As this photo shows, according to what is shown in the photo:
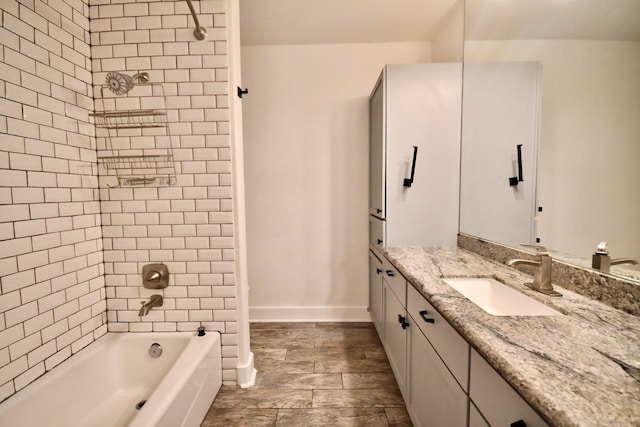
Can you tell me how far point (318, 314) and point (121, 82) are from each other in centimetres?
234

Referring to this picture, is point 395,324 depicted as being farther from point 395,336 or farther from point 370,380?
point 370,380

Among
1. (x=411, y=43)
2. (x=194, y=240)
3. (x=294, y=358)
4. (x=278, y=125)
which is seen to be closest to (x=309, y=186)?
(x=278, y=125)

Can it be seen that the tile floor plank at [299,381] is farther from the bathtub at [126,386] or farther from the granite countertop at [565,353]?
the granite countertop at [565,353]

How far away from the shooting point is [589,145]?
1045mm

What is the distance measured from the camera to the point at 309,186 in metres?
2.46

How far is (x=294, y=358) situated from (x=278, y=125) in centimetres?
206

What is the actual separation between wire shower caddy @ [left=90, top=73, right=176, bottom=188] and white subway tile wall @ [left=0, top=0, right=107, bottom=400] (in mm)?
82

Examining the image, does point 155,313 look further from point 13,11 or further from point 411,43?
point 411,43

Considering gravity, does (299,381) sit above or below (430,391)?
below

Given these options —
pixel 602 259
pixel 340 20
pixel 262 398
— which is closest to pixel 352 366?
pixel 262 398

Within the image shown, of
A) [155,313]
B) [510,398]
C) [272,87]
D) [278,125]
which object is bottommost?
[155,313]

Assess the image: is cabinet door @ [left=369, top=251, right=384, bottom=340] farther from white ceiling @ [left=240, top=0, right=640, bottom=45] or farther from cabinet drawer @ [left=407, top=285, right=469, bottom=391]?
white ceiling @ [left=240, top=0, right=640, bottom=45]

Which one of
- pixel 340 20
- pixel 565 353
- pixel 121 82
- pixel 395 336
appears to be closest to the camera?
pixel 565 353

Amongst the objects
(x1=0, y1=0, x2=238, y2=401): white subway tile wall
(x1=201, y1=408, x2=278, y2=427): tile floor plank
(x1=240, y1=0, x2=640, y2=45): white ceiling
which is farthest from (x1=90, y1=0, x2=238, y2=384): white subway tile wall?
(x1=240, y1=0, x2=640, y2=45): white ceiling
